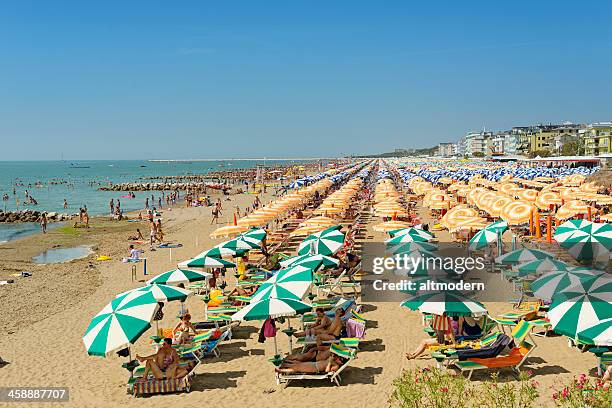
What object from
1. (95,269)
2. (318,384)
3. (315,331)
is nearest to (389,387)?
(318,384)

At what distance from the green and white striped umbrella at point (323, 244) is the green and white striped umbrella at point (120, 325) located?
585 centimetres

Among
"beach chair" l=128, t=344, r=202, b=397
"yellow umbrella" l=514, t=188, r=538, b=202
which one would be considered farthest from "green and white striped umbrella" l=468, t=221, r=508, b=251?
"yellow umbrella" l=514, t=188, r=538, b=202

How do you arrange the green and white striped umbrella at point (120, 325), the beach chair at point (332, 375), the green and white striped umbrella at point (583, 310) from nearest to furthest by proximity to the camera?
the green and white striped umbrella at point (583, 310) → the green and white striped umbrella at point (120, 325) → the beach chair at point (332, 375)

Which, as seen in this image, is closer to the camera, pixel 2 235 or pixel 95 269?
pixel 95 269

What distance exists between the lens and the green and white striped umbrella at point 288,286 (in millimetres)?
8766

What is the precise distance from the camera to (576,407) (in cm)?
440

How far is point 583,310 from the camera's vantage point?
289 inches

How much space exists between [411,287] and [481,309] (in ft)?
7.80

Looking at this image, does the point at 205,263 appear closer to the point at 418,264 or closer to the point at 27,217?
the point at 418,264

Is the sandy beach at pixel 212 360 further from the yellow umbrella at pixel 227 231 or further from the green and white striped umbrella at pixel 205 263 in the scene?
the yellow umbrella at pixel 227 231

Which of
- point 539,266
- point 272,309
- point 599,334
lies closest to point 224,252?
point 272,309

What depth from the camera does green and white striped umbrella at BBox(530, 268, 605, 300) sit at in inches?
349

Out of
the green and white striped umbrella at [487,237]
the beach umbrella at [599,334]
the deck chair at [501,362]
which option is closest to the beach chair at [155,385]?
the deck chair at [501,362]

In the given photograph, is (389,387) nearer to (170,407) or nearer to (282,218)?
(170,407)
